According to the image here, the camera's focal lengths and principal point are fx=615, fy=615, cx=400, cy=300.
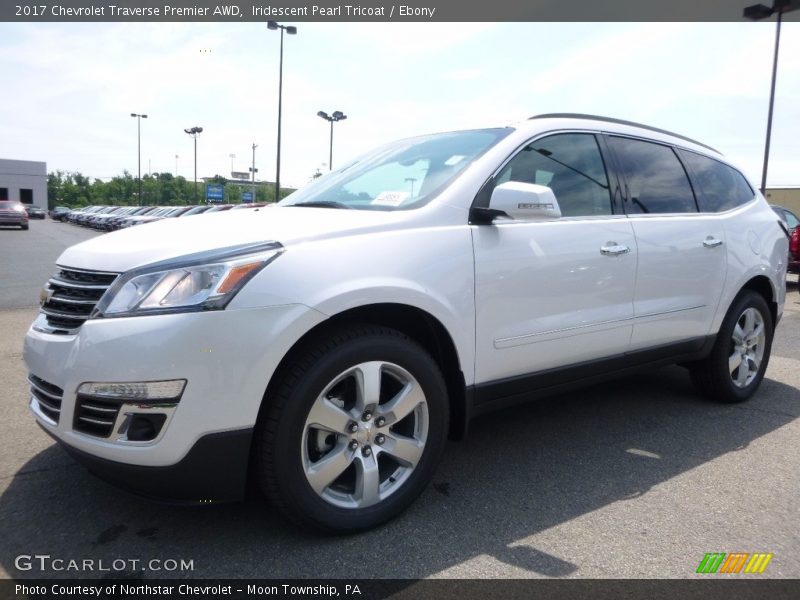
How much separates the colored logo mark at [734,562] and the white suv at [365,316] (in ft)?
3.45

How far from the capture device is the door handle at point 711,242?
3895mm

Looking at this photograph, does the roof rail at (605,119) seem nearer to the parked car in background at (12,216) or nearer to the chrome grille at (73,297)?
the chrome grille at (73,297)

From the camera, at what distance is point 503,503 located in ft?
9.19

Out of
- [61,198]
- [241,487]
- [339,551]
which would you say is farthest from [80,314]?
[61,198]

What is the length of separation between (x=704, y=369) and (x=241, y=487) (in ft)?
11.2

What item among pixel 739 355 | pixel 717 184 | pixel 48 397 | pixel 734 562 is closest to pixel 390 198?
pixel 48 397

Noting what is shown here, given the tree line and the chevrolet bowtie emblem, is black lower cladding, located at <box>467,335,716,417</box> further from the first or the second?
the tree line

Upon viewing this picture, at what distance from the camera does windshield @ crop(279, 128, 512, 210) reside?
9.61ft

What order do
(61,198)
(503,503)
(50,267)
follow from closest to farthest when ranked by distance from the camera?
(503,503) → (50,267) → (61,198)

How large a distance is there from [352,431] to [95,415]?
0.93m

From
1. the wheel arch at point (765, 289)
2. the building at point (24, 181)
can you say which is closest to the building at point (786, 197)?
the wheel arch at point (765, 289)

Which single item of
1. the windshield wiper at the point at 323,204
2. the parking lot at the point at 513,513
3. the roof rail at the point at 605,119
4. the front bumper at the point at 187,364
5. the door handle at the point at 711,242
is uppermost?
the roof rail at the point at 605,119

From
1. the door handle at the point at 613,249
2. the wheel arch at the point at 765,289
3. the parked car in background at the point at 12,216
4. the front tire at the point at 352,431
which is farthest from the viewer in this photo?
the parked car in background at the point at 12,216
